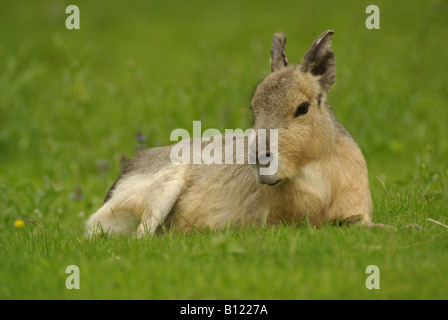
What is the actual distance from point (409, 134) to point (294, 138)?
4.67 meters

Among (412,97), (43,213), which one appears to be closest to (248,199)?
(43,213)

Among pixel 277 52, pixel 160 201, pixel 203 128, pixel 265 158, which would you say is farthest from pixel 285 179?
pixel 203 128

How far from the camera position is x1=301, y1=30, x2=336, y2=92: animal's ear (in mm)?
4289

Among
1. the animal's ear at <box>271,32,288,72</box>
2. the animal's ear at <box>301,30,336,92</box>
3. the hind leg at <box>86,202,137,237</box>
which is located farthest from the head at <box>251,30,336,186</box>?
the hind leg at <box>86,202,137,237</box>

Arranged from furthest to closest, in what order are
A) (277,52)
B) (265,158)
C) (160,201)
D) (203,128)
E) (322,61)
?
(203,128), (160,201), (277,52), (322,61), (265,158)

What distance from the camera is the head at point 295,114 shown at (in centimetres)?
395

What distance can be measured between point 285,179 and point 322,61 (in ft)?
2.88

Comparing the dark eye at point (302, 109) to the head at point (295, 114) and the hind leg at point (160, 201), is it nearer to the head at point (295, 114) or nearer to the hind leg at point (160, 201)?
the head at point (295, 114)

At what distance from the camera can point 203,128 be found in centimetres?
776

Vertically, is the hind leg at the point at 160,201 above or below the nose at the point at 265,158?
below

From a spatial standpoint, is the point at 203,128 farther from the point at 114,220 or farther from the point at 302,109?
the point at 302,109

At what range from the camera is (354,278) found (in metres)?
3.09

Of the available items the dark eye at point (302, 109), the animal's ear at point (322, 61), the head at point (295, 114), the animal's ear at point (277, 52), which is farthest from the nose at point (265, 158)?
the animal's ear at point (277, 52)

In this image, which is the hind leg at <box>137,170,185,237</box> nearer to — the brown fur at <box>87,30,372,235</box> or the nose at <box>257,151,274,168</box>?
the brown fur at <box>87,30,372,235</box>
